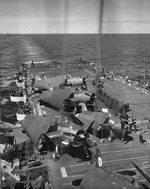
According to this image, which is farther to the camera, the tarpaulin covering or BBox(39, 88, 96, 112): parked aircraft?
BBox(39, 88, 96, 112): parked aircraft

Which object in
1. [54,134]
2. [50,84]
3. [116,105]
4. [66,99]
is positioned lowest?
[54,134]

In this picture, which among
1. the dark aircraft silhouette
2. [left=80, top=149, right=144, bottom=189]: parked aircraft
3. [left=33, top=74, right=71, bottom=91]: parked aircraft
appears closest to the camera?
[left=80, top=149, right=144, bottom=189]: parked aircraft

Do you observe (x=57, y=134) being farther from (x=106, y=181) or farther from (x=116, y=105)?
(x=116, y=105)

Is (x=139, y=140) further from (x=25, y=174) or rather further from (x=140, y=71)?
(x=140, y=71)

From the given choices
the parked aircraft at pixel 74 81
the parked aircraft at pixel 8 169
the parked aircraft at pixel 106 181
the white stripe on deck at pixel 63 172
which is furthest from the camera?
the parked aircraft at pixel 74 81

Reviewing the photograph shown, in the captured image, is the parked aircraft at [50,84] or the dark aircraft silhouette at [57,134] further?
the parked aircraft at [50,84]

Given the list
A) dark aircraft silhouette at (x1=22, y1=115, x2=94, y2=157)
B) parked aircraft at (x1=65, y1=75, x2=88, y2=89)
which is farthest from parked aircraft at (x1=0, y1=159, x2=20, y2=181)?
parked aircraft at (x1=65, y1=75, x2=88, y2=89)

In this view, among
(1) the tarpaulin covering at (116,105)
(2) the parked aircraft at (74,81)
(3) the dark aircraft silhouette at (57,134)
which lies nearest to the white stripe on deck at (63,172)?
(3) the dark aircraft silhouette at (57,134)

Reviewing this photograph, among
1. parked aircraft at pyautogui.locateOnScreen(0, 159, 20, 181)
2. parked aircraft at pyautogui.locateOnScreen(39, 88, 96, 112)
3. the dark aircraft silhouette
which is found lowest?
parked aircraft at pyautogui.locateOnScreen(0, 159, 20, 181)

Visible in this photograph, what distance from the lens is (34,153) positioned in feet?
62.5

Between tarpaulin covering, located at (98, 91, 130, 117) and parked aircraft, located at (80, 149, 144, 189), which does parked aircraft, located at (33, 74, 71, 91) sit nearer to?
tarpaulin covering, located at (98, 91, 130, 117)

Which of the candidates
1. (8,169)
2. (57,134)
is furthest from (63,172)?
(8,169)

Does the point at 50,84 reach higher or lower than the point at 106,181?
higher

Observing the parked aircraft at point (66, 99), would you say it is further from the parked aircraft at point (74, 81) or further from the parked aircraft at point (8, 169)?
the parked aircraft at point (8, 169)
